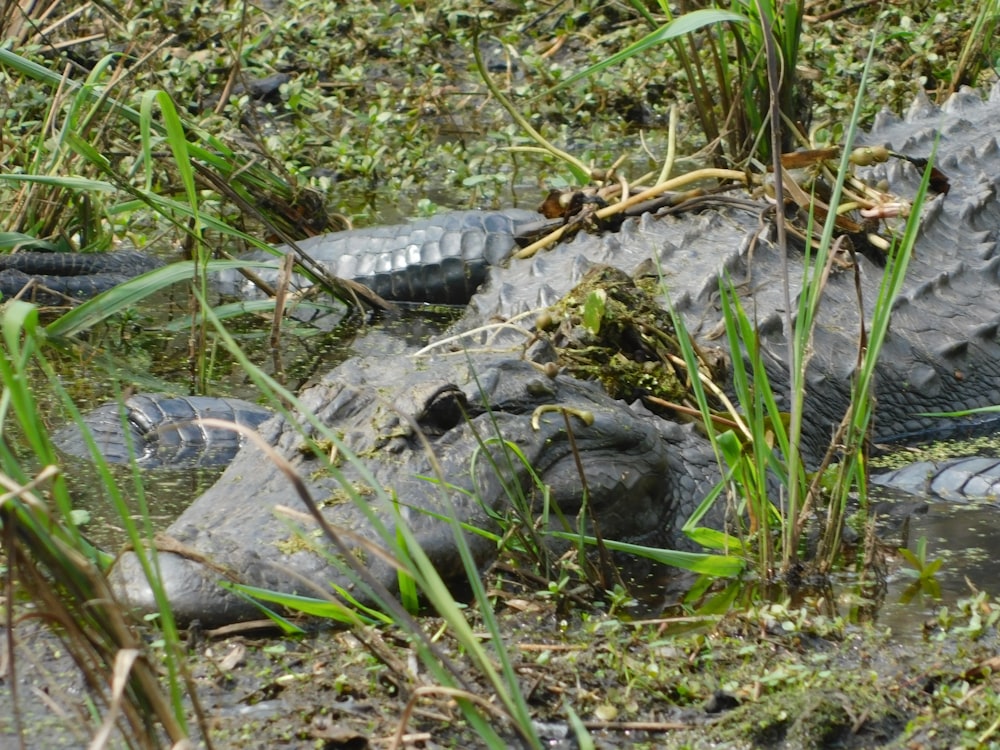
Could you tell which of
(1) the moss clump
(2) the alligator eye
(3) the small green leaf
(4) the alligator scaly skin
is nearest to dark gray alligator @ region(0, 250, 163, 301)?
(4) the alligator scaly skin

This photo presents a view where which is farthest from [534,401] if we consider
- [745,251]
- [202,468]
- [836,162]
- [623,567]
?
[836,162]

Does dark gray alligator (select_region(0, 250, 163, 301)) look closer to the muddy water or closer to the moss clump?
the moss clump

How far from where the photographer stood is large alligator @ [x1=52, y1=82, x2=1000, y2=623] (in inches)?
104

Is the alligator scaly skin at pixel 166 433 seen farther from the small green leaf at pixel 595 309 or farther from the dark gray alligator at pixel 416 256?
the dark gray alligator at pixel 416 256

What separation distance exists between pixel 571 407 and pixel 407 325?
2.11 metres

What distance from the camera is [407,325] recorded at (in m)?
5.37

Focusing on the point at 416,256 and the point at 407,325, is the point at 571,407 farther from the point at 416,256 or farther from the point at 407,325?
the point at 416,256

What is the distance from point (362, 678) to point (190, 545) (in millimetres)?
495

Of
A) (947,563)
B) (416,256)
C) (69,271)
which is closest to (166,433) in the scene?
(69,271)

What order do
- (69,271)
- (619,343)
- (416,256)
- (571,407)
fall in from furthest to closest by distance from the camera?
(416,256)
(69,271)
(619,343)
(571,407)

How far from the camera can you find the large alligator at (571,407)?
2.63 meters

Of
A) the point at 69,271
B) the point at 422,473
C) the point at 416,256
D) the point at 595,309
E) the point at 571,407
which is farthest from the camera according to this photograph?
the point at 416,256

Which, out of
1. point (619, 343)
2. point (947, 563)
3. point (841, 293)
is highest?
point (619, 343)

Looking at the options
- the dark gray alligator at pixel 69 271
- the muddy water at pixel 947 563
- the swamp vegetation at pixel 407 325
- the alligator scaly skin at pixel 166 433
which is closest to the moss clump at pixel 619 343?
the swamp vegetation at pixel 407 325
